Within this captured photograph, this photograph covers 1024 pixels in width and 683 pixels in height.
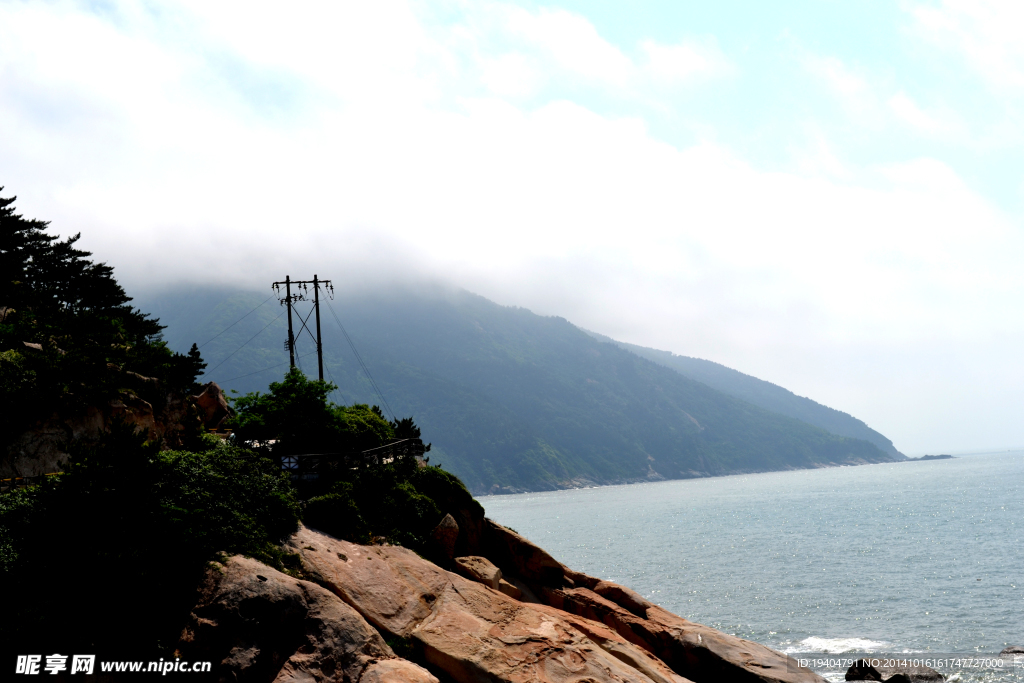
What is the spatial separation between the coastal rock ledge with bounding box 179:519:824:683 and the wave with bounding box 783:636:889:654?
10.2 meters

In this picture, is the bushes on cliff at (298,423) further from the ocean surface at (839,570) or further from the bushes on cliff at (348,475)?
the ocean surface at (839,570)

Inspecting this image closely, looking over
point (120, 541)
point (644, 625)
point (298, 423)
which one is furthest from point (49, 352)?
point (644, 625)

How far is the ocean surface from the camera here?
133 feet

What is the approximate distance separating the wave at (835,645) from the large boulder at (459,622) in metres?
17.8

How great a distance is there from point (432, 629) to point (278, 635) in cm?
520

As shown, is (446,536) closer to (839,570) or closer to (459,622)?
(459,622)

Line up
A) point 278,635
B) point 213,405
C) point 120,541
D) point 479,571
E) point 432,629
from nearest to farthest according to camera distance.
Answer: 1. point 278,635
2. point 120,541
3. point 432,629
4. point 479,571
5. point 213,405

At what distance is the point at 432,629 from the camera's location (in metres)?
21.5

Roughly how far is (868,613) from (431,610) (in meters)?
37.6

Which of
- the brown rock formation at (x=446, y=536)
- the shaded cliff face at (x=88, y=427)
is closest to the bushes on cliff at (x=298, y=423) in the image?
the shaded cliff face at (x=88, y=427)

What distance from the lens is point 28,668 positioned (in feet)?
53.2

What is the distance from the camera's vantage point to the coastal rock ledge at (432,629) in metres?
18.2

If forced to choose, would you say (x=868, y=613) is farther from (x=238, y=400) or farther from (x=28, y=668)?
(x=28, y=668)

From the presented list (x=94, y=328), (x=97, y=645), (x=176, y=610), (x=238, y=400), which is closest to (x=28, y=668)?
(x=97, y=645)
